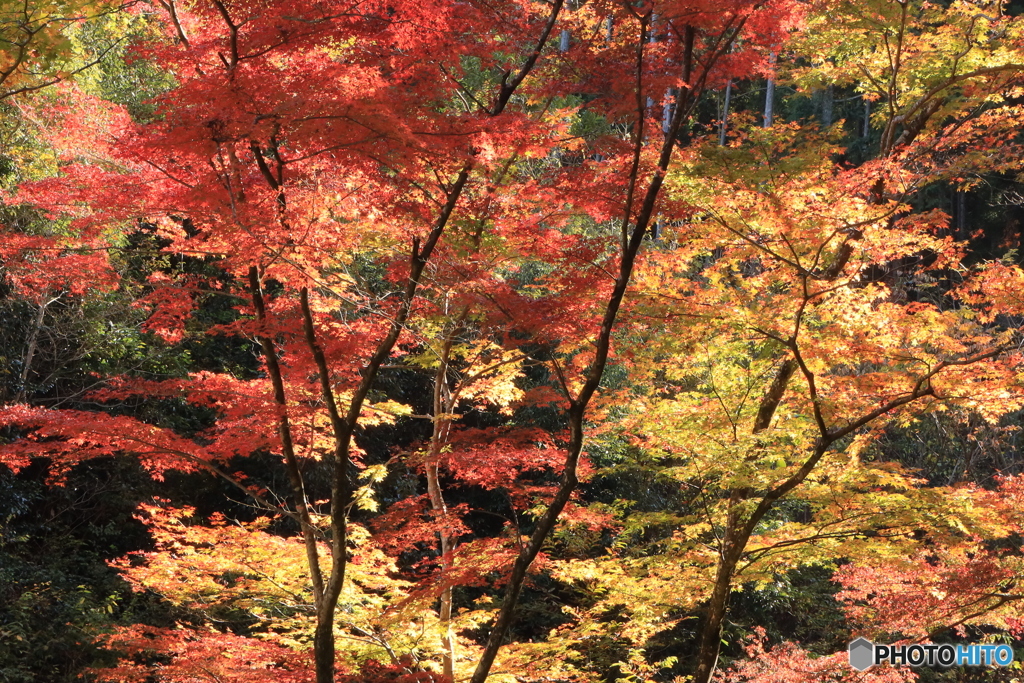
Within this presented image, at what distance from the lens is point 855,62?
7793 millimetres

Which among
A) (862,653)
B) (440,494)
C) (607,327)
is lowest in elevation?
(862,653)

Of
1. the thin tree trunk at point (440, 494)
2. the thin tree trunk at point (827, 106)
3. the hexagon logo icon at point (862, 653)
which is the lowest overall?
the hexagon logo icon at point (862, 653)

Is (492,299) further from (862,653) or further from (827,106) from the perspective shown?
(827,106)

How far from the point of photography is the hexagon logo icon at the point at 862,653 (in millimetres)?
8488

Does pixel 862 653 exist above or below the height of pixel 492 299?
below

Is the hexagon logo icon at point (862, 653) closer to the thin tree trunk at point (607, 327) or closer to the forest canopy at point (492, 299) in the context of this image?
the forest canopy at point (492, 299)

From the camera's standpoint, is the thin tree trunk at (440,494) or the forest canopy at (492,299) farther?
the thin tree trunk at (440,494)

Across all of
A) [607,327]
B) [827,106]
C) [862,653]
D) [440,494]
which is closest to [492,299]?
[607,327]

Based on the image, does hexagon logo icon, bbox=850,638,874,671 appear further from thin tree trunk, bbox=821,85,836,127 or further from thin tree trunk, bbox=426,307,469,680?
thin tree trunk, bbox=821,85,836,127

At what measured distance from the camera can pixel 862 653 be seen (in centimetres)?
862

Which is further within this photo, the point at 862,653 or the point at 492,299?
the point at 862,653

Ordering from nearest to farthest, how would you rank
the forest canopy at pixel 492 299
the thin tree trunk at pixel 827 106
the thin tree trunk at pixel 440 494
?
1. the forest canopy at pixel 492 299
2. the thin tree trunk at pixel 440 494
3. the thin tree trunk at pixel 827 106

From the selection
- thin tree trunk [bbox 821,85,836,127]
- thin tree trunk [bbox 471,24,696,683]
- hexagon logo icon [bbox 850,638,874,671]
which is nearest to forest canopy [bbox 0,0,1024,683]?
thin tree trunk [bbox 471,24,696,683]

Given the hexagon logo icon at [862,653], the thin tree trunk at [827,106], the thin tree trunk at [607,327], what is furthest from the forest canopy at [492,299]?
the thin tree trunk at [827,106]
